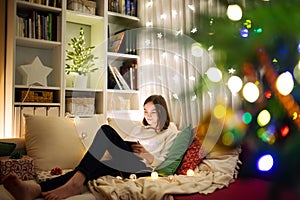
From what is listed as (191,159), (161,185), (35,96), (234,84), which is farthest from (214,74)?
(35,96)

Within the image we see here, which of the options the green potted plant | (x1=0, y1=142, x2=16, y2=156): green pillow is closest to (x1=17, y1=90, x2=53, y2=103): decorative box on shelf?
the green potted plant

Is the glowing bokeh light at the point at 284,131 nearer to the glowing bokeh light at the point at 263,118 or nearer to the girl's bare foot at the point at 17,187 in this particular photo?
the glowing bokeh light at the point at 263,118

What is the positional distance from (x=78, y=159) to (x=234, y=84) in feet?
7.25

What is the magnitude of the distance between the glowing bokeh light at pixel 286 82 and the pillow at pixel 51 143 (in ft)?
7.13

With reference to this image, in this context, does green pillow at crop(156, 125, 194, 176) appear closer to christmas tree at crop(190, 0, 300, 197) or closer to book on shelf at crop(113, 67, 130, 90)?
book on shelf at crop(113, 67, 130, 90)

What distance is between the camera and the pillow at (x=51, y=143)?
2.29 metres

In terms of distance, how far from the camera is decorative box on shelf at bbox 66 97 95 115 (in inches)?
119

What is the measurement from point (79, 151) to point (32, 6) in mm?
1360

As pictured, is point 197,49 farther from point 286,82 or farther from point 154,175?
point 154,175

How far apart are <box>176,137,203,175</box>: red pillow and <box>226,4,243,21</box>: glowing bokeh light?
1.94 metres

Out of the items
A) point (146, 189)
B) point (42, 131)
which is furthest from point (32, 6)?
point (146, 189)

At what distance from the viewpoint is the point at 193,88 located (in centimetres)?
36

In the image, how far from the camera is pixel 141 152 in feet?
7.96

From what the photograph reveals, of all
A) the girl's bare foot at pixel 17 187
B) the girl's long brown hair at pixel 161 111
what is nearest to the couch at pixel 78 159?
the girl's bare foot at pixel 17 187
